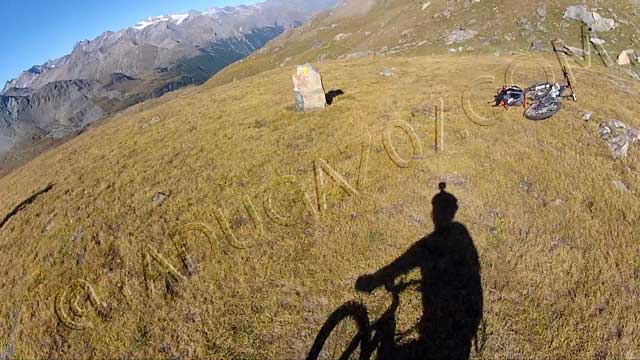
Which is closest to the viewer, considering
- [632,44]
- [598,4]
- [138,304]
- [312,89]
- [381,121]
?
[138,304]

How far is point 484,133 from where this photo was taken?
1988 cm

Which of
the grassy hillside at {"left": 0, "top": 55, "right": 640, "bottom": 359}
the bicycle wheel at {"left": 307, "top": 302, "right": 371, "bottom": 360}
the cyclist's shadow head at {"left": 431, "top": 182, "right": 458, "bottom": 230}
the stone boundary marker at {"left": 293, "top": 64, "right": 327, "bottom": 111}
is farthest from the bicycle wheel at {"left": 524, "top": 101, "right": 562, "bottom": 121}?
the bicycle wheel at {"left": 307, "top": 302, "right": 371, "bottom": 360}

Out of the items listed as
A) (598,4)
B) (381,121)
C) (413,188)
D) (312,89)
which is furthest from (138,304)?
(598,4)

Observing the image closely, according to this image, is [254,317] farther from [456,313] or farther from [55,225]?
[55,225]

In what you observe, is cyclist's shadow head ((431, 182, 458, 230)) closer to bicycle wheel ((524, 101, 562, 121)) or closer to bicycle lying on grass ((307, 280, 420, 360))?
bicycle lying on grass ((307, 280, 420, 360))

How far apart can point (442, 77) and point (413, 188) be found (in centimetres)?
2072

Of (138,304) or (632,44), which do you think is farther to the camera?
(632,44)

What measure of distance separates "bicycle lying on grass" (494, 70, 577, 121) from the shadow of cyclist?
11854 millimetres

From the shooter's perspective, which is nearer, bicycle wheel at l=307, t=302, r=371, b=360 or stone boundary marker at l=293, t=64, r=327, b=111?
bicycle wheel at l=307, t=302, r=371, b=360

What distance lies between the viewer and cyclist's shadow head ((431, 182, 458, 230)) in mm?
13789

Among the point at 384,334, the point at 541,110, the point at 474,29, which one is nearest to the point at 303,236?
the point at 384,334

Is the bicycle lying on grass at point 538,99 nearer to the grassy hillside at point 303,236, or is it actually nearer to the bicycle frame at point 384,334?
the grassy hillside at point 303,236

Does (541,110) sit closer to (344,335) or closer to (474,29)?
(344,335)

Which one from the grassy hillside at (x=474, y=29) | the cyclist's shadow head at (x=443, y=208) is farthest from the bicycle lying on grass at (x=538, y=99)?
the grassy hillside at (x=474, y=29)
